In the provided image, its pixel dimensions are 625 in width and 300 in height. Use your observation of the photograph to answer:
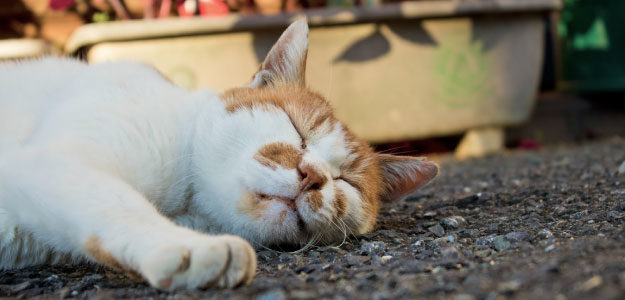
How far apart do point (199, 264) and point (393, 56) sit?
2.95 meters

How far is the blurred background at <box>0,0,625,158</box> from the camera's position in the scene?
3461 mm

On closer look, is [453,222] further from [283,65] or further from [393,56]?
[393,56]

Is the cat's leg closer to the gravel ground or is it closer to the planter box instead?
the gravel ground

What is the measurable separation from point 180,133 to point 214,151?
14 cm

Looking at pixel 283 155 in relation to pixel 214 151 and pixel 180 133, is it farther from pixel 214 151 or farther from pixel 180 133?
pixel 180 133

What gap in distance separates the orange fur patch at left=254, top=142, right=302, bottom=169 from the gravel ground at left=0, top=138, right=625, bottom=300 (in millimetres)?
257

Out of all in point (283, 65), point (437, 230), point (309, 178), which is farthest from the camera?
point (283, 65)

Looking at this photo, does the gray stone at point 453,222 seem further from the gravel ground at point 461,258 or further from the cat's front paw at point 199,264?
the cat's front paw at point 199,264

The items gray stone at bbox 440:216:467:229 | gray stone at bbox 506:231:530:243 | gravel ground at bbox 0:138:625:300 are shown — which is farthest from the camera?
gray stone at bbox 440:216:467:229

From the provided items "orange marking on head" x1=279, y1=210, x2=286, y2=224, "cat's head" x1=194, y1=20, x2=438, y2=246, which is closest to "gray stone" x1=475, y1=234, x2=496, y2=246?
"cat's head" x1=194, y1=20, x2=438, y2=246

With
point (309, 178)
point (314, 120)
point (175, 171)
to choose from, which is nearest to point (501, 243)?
point (309, 178)

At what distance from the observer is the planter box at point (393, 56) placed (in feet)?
11.4

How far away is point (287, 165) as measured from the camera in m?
1.55

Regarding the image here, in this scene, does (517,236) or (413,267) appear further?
(517,236)
